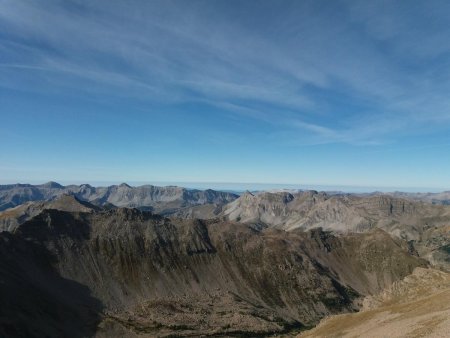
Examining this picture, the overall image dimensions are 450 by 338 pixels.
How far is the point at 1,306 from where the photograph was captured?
134 metres

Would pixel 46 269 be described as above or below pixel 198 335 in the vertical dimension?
above

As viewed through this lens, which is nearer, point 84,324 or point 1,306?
point 1,306

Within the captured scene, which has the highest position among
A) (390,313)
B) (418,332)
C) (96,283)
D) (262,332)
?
(418,332)

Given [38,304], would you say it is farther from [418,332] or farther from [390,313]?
[418,332]

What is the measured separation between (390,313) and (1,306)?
383ft

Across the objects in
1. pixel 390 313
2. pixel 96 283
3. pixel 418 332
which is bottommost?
pixel 96 283

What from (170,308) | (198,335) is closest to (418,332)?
(198,335)

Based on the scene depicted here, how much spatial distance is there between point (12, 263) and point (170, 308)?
223 ft

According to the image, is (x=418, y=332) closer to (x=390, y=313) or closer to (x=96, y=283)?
(x=390, y=313)

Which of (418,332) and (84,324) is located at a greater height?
(418,332)

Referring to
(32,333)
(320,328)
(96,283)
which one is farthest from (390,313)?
(96,283)

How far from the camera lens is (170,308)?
181500 mm

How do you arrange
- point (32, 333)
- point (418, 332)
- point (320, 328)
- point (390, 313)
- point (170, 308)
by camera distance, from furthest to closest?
point (170, 308)
point (32, 333)
point (320, 328)
point (390, 313)
point (418, 332)

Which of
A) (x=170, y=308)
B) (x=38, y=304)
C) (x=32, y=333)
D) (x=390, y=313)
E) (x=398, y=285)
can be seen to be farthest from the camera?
(x=398, y=285)
